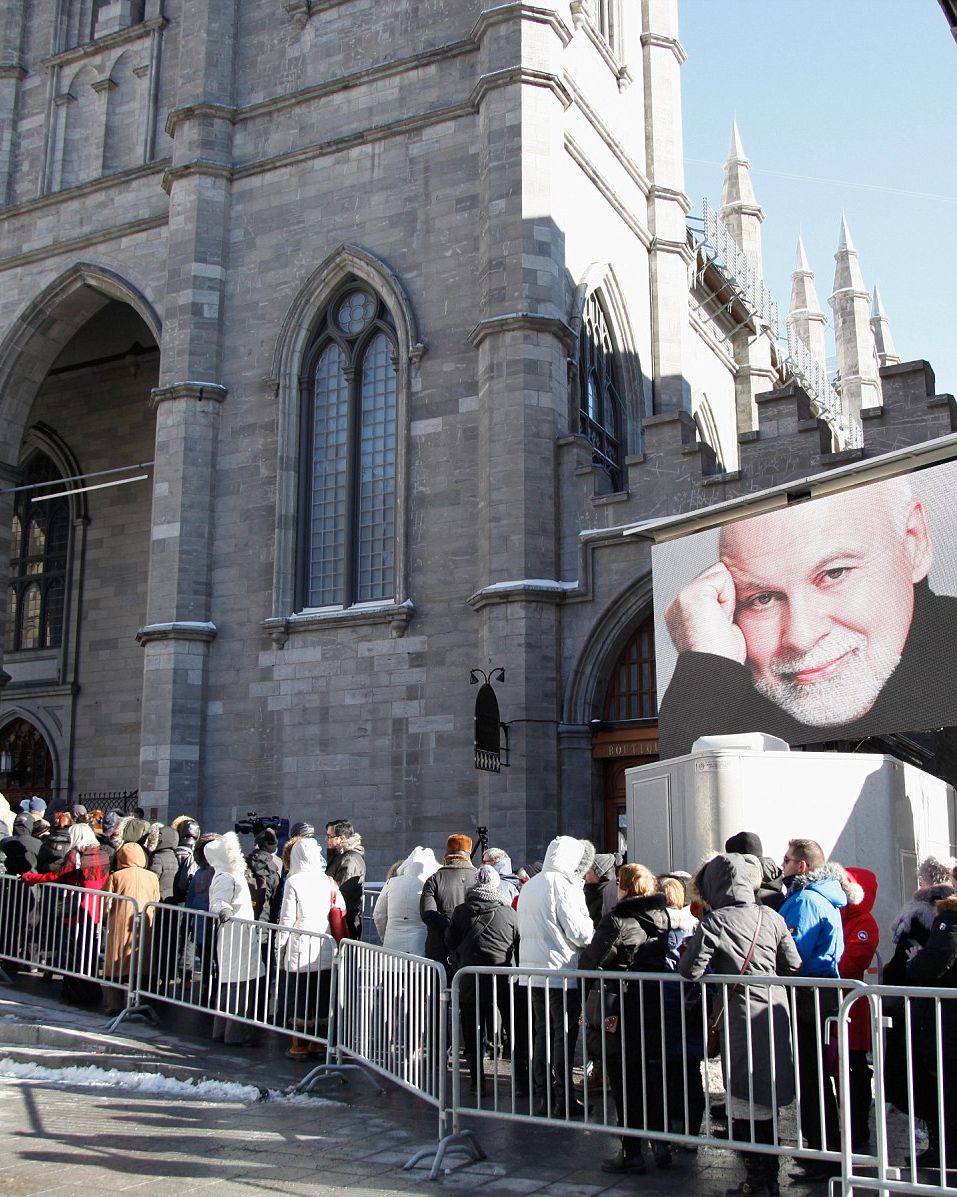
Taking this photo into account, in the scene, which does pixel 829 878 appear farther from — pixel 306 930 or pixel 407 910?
pixel 306 930

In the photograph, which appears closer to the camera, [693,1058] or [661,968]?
[693,1058]

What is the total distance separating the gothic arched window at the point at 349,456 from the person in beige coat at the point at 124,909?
836 centimetres

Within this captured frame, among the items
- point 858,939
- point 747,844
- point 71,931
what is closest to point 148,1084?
point 71,931

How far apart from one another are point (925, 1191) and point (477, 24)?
18.1 meters

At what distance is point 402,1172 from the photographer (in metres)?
6.76

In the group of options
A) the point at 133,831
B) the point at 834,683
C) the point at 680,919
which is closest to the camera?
the point at 680,919

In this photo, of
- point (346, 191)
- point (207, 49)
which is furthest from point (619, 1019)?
point (207, 49)

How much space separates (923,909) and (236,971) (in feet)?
17.4

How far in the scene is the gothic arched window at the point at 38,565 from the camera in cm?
2797

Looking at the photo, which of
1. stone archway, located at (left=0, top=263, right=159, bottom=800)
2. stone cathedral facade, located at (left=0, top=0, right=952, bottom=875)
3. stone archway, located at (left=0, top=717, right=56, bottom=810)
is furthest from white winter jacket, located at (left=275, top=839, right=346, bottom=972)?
stone archway, located at (left=0, top=717, right=56, bottom=810)

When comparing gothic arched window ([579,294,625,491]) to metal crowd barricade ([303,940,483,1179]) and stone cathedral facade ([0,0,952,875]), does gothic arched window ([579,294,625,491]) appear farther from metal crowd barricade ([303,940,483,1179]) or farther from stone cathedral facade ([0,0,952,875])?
metal crowd barricade ([303,940,483,1179])

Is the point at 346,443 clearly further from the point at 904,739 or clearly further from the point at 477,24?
the point at 904,739

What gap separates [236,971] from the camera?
391 inches

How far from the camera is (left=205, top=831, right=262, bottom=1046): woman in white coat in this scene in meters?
9.88
